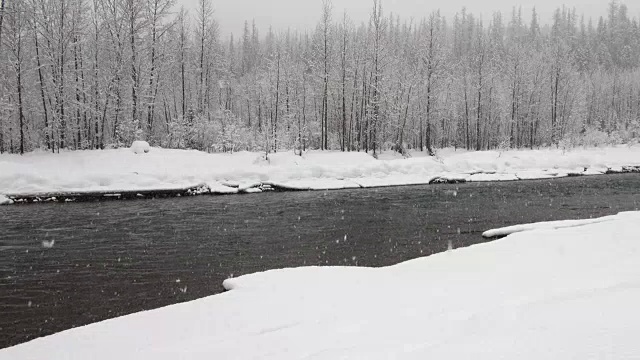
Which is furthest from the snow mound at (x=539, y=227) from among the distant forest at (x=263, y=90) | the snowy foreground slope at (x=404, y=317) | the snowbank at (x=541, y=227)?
the distant forest at (x=263, y=90)

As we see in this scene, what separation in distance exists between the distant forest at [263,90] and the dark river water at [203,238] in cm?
1369

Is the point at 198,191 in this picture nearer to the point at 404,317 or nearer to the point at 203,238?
the point at 203,238

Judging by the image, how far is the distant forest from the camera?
3169 cm

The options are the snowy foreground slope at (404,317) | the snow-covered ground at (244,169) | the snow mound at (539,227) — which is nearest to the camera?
the snowy foreground slope at (404,317)

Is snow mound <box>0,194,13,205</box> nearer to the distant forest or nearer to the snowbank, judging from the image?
the distant forest

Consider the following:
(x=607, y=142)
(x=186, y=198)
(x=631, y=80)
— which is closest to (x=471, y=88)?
(x=607, y=142)

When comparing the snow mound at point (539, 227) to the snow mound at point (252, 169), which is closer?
the snow mound at point (539, 227)

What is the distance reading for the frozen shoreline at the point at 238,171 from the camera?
22031 millimetres

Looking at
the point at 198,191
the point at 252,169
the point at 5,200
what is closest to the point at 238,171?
the point at 252,169

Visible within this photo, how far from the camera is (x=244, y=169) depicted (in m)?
27.6

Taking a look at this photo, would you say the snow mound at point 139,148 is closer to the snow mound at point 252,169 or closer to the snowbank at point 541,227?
the snow mound at point 252,169

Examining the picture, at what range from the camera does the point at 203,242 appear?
45.3 feet

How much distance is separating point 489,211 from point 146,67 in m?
29.8

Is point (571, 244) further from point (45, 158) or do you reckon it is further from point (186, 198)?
point (45, 158)
